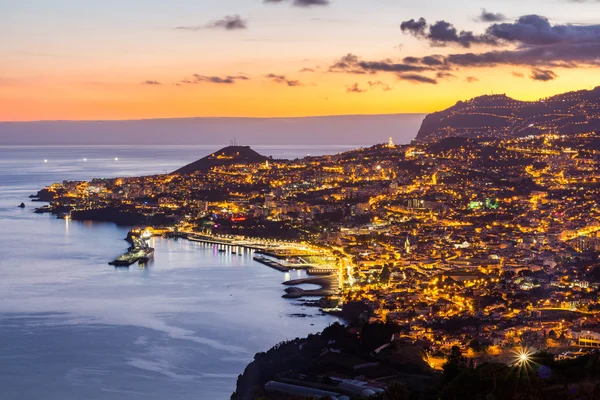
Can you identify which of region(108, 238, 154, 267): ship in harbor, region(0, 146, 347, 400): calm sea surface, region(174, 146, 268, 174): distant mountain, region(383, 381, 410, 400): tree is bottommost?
region(0, 146, 347, 400): calm sea surface

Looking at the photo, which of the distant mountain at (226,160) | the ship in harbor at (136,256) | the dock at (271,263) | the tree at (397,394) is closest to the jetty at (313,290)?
the dock at (271,263)

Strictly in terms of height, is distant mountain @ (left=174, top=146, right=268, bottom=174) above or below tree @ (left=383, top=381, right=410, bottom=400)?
above

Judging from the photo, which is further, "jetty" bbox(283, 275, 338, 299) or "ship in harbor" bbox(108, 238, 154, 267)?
"ship in harbor" bbox(108, 238, 154, 267)

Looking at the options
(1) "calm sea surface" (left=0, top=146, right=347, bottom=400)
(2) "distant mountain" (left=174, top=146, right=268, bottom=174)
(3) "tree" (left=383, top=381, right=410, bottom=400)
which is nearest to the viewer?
(3) "tree" (left=383, top=381, right=410, bottom=400)

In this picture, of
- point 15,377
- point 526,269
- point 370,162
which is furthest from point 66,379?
point 370,162

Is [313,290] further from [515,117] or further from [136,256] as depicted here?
[515,117]

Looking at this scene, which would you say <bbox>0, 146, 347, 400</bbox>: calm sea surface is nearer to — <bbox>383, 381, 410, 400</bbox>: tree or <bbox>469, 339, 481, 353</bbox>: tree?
<bbox>469, 339, 481, 353</bbox>: tree

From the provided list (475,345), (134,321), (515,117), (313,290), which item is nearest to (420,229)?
(313,290)

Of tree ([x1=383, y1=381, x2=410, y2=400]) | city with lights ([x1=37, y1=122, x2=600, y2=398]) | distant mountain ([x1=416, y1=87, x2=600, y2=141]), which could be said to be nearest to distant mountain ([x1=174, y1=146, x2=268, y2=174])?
city with lights ([x1=37, y1=122, x2=600, y2=398])
